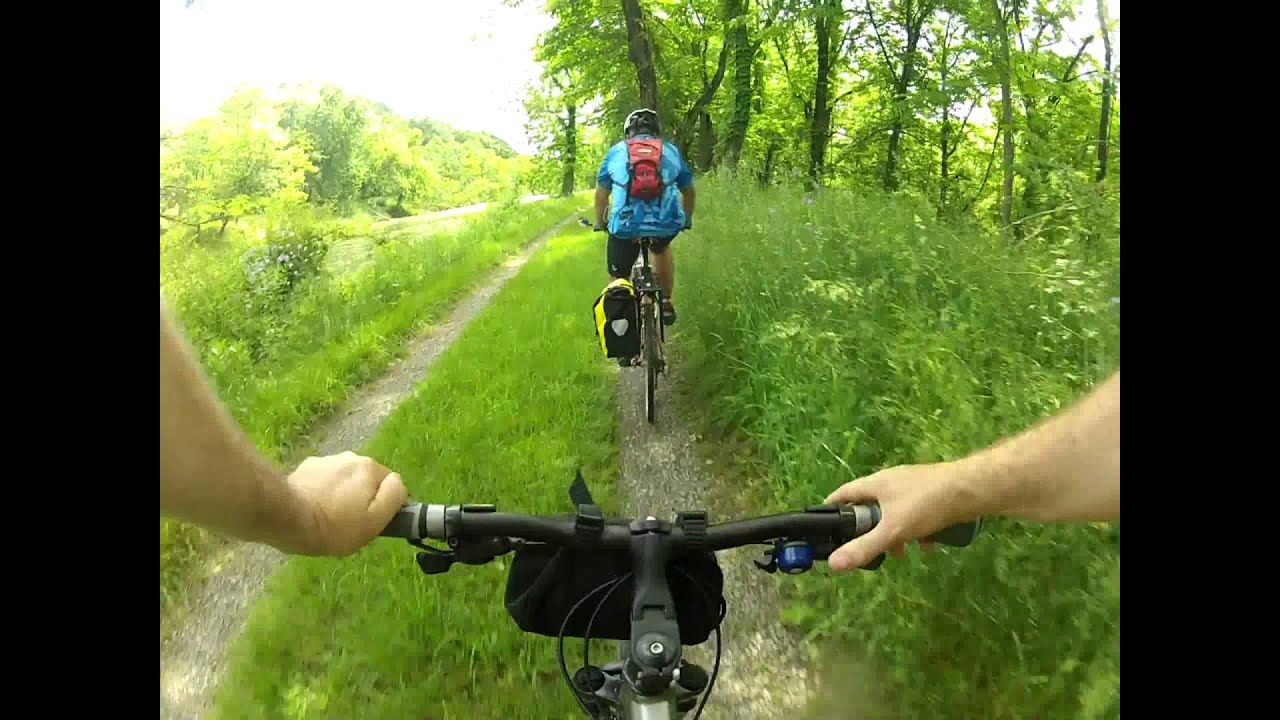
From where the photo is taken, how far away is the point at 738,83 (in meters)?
13.4

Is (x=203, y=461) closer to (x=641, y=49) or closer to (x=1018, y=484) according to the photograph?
(x=1018, y=484)

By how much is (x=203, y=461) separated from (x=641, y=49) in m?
11.8

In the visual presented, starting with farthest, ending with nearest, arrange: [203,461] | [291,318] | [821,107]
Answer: [821,107] → [291,318] → [203,461]

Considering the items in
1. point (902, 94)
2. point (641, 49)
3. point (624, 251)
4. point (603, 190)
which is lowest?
point (624, 251)

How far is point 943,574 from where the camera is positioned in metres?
2.50

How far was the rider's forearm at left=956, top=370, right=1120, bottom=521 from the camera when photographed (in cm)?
112

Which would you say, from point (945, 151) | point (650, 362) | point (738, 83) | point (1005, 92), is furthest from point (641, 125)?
point (738, 83)

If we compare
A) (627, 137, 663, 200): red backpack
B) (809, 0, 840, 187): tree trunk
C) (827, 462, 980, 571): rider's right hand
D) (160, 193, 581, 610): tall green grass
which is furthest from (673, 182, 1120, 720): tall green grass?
(809, 0, 840, 187): tree trunk

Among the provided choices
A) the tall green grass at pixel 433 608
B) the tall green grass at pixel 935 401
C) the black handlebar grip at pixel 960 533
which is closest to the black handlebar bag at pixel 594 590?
the black handlebar grip at pixel 960 533

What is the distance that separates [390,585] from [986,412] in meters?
2.68

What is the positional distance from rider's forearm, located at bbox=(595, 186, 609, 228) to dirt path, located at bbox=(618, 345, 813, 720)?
1560 mm

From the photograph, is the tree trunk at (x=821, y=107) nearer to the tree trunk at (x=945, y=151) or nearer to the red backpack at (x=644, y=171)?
the tree trunk at (x=945, y=151)
